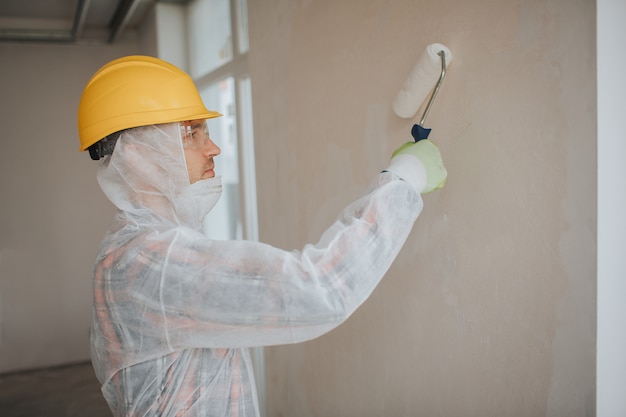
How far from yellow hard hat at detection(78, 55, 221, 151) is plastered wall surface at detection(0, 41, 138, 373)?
433 cm

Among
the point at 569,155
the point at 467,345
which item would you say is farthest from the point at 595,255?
the point at 467,345

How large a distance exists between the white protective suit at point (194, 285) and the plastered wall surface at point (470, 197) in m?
0.30

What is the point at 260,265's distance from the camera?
1.07 meters

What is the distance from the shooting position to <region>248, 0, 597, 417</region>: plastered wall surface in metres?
1.16

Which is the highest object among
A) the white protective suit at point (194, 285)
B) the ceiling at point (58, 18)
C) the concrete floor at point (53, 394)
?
the ceiling at point (58, 18)

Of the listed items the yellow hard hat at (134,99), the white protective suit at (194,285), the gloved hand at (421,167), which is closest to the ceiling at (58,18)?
the yellow hard hat at (134,99)

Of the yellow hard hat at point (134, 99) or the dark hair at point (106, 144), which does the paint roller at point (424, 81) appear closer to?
the yellow hard hat at point (134, 99)

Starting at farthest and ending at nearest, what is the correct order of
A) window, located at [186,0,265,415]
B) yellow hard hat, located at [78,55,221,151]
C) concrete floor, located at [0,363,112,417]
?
concrete floor, located at [0,363,112,417]
window, located at [186,0,265,415]
yellow hard hat, located at [78,55,221,151]

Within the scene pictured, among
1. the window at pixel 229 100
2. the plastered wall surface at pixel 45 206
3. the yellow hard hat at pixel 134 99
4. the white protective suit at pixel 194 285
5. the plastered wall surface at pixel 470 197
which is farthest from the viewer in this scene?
the plastered wall surface at pixel 45 206

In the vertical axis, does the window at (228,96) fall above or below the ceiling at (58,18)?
below

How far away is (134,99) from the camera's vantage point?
1.29 meters

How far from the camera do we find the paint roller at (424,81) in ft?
4.39

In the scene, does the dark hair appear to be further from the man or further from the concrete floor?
the concrete floor

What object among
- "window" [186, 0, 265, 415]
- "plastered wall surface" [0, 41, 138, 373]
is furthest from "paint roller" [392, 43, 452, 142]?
"plastered wall surface" [0, 41, 138, 373]
